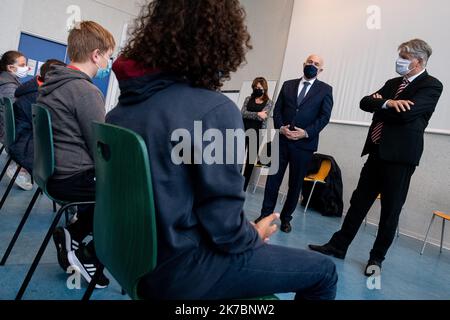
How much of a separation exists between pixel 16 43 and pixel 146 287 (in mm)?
6765

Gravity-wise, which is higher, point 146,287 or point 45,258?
point 146,287

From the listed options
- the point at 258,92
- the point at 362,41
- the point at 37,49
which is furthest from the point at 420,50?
the point at 37,49

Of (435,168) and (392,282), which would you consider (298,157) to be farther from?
(435,168)

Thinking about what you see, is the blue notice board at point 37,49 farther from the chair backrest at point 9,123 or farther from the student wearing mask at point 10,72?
the chair backrest at point 9,123

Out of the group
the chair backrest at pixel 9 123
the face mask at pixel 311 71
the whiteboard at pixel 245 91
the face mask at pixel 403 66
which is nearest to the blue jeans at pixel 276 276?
the chair backrest at pixel 9 123

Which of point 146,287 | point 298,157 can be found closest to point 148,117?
point 146,287

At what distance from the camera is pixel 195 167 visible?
81 cm

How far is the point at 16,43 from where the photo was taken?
6285 mm

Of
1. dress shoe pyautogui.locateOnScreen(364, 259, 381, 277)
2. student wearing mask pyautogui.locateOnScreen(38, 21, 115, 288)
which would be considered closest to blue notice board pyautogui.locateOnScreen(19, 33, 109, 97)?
student wearing mask pyautogui.locateOnScreen(38, 21, 115, 288)

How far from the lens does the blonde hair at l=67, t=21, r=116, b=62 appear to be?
1.86m

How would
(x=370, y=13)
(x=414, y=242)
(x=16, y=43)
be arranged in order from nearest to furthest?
(x=414, y=242) < (x=370, y=13) < (x=16, y=43)

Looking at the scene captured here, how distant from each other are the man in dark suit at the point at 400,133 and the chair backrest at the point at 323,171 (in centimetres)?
232

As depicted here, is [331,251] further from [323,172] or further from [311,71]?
[323,172]

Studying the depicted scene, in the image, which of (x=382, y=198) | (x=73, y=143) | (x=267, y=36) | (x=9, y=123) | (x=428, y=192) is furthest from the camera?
(x=267, y=36)
